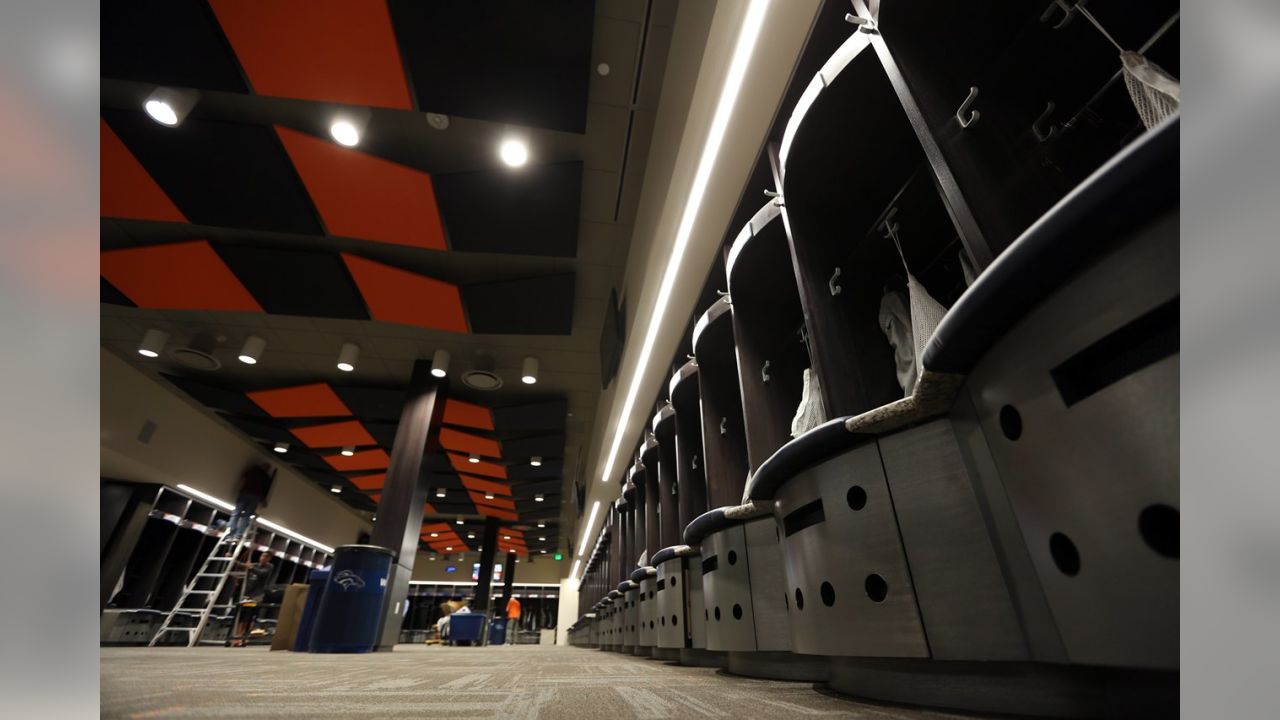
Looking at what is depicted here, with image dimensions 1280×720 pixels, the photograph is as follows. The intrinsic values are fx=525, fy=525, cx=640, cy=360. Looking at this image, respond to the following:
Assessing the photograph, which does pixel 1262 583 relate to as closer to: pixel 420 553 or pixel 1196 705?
pixel 1196 705

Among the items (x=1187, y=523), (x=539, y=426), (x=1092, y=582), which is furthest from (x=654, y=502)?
(x=1187, y=523)

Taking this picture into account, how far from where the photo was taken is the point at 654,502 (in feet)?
14.0

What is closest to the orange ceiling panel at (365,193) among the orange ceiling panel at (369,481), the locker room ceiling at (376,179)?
the locker room ceiling at (376,179)

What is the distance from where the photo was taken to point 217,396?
22.2ft

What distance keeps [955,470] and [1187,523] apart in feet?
1.87

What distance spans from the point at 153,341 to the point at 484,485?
6.17 metres

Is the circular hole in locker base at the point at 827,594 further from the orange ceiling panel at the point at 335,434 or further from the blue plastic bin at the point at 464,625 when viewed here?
the blue plastic bin at the point at 464,625

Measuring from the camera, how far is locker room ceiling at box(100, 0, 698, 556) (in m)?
2.51

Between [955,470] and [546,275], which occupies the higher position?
[546,275]

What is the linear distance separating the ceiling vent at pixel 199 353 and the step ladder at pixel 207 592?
376cm

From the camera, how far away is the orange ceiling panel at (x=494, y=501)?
11.4 m

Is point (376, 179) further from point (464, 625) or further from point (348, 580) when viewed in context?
point (464, 625)

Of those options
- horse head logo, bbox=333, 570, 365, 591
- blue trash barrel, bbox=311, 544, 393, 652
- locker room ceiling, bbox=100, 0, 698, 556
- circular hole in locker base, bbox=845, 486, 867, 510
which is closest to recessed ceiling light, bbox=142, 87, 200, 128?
locker room ceiling, bbox=100, 0, 698, 556

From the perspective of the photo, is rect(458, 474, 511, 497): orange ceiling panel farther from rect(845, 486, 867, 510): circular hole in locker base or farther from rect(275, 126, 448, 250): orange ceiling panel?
rect(845, 486, 867, 510): circular hole in locker base
